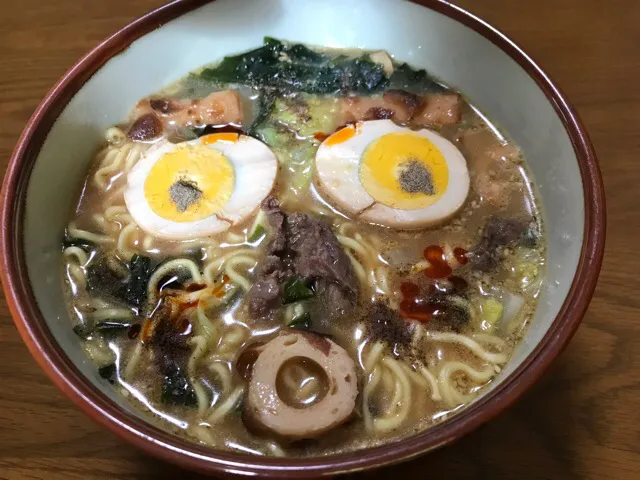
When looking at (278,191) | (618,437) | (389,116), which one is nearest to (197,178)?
(278,191)

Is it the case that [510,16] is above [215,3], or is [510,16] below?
above

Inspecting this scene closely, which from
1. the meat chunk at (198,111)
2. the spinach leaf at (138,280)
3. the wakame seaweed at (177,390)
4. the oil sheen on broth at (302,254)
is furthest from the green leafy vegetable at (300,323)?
the meat chunk at (198,111)

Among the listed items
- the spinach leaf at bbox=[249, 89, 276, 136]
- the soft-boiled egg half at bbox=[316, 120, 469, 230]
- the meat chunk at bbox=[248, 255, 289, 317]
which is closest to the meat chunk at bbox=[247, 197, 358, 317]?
the meat chunk at bbox=[248, 255, 289, 317]

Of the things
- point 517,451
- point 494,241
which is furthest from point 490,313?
point 517,451

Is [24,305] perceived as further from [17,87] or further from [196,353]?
[17,87]

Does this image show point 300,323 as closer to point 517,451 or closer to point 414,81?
point 517,451

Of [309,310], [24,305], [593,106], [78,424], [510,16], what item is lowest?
[78,424]
